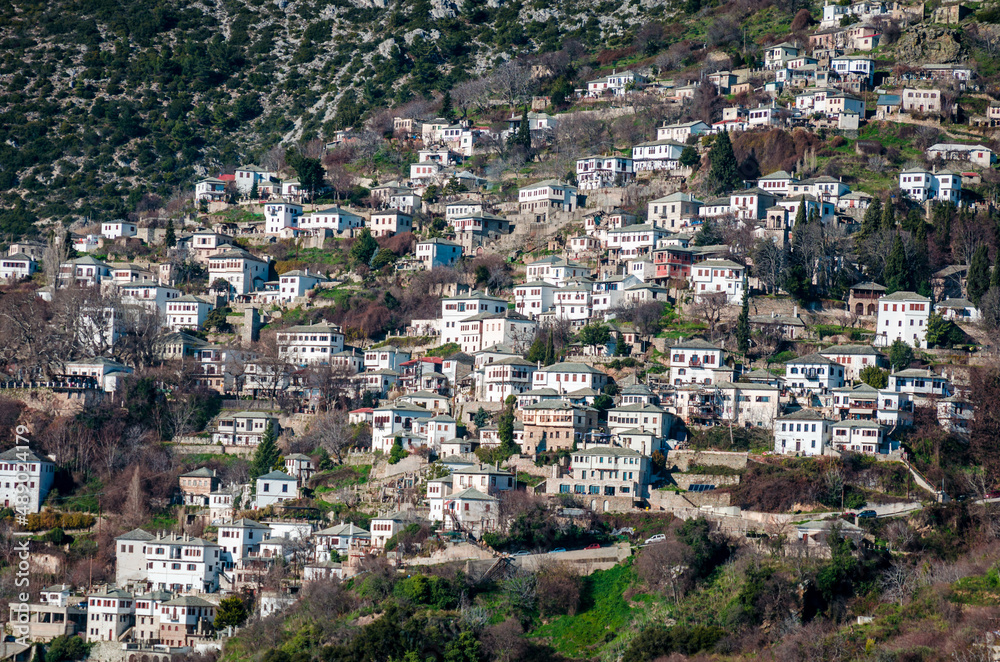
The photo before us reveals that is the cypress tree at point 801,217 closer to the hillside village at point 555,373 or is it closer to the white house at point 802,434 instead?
the hillside village at point 555,373

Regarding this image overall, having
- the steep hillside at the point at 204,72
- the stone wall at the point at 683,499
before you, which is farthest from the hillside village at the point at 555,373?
the steep hillside at the point at 204,72

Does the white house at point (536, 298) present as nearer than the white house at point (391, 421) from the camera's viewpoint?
No

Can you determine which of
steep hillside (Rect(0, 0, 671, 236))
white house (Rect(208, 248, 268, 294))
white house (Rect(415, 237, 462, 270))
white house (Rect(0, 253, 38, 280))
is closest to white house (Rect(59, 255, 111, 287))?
white house (Rect(0, 253, 38, 280))

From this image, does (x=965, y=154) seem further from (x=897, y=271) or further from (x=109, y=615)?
(x=109, y=615)

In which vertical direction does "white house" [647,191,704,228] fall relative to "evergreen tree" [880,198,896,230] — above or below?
above

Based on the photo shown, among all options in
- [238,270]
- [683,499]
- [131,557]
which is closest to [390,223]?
[238,270]

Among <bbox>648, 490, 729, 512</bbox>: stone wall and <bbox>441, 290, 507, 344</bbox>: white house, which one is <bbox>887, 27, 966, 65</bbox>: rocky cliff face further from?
<bbox>648, 490, 729, 512</bbox>: stone wall
